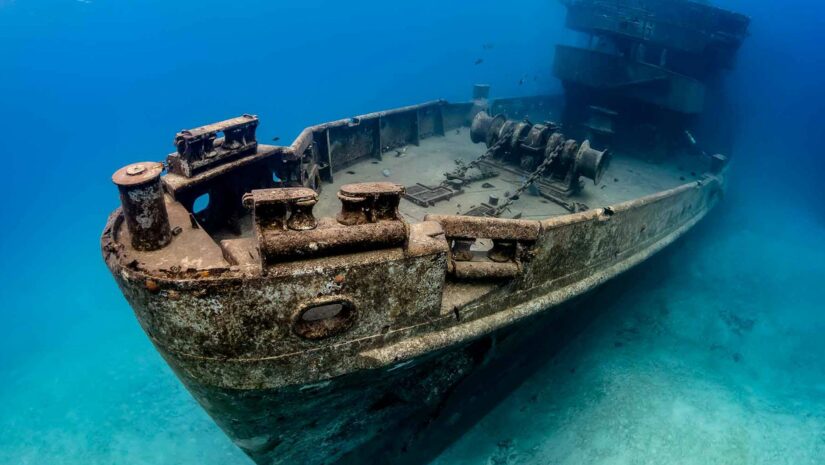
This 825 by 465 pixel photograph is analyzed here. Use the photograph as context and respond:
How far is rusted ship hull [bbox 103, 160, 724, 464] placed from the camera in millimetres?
3002

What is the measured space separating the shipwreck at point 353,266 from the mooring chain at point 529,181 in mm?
189

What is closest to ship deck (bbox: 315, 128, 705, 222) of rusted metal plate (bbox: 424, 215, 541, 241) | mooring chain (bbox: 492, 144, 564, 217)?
mooring chain (bbox: 492, 144, 564, 217)

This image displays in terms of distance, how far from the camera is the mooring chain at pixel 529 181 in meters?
6.57

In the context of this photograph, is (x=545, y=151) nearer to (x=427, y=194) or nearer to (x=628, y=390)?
(x=427, y=194)

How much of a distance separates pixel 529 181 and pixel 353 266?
15.4 feet

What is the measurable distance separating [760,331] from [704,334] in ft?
4.97

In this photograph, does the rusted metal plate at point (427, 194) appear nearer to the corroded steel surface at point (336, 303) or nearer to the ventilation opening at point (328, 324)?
the corroded steel surface at point (336, 303)

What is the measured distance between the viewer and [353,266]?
315 cm

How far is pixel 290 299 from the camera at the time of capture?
3.07 meters

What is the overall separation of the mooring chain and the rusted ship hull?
156 centimetres

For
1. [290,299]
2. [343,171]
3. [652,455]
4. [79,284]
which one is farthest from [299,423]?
[79,284]

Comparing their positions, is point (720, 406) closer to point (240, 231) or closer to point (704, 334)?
point (704, 334)

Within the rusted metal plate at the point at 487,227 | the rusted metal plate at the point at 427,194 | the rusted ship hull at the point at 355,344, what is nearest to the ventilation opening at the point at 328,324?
the rusted ship hull at the point at 355,344


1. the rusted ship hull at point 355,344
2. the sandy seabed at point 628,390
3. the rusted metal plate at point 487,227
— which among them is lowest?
the sandy seabed at point 628,390
